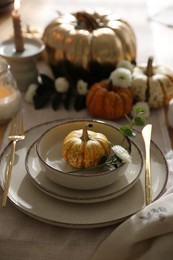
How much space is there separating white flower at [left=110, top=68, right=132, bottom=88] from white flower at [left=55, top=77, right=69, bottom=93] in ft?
0.38

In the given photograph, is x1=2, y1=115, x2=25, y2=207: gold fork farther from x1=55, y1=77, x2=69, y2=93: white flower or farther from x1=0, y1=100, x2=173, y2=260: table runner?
x1=55, y1=77, x2=69, y2=93: white flower

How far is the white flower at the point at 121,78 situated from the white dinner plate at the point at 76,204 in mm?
225

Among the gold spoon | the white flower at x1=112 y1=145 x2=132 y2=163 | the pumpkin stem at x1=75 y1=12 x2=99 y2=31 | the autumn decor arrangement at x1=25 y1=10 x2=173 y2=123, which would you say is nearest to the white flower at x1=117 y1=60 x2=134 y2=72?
the autumn decor arrangement at x1=25 y1=10 x2=173 y2=123

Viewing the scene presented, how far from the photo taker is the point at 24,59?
3.06ft

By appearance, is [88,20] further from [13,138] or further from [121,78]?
[13,138]

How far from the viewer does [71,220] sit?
0.59 metres

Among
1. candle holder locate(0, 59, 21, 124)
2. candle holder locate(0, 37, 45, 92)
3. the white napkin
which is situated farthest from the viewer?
candle holder locate(0, 37, 45, 92)

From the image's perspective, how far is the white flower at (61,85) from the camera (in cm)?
92

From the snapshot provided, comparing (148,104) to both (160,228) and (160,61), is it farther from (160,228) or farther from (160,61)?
(160,228)

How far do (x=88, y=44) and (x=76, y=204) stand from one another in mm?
403

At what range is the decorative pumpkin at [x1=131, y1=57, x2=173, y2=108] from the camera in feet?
2.84

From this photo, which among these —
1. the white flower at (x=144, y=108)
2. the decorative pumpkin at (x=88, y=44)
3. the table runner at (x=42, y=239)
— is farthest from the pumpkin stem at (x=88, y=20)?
the table runner at (x=42, y=239)

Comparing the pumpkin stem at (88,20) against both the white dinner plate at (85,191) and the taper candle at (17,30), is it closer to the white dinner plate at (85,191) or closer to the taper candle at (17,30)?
the taper candle at (17,30)

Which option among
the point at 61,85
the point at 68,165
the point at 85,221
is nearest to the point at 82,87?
the point at 61,85
